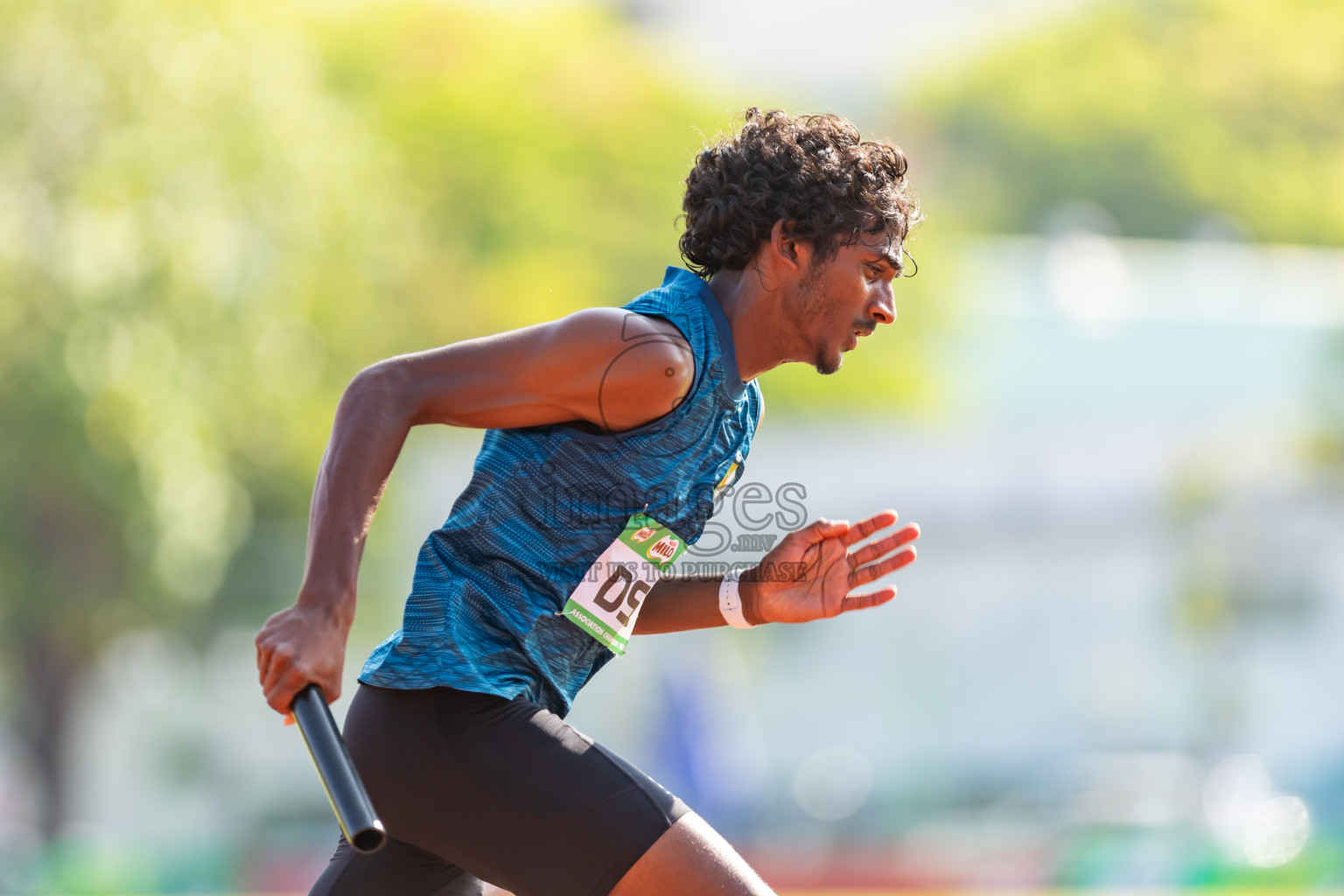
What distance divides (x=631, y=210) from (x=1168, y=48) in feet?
127

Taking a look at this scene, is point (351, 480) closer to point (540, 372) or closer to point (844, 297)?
point (540, 372)

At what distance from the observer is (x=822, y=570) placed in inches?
104

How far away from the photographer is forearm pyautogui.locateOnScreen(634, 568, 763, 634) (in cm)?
273

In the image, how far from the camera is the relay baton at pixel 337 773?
70.7 inches

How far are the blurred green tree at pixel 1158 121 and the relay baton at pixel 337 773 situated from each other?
4526 centimetres

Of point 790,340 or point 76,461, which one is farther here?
point 76,461

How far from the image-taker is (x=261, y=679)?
77.5 inches

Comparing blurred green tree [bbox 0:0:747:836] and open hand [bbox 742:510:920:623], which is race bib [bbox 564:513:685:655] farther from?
blurred green tree [bbox 0:0:747:836]

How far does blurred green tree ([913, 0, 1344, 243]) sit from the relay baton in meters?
45.3

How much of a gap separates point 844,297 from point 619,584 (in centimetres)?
60

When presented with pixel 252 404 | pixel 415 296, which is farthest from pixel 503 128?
pixel 252 404

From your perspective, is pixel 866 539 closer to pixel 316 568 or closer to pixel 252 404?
pixel 316 568

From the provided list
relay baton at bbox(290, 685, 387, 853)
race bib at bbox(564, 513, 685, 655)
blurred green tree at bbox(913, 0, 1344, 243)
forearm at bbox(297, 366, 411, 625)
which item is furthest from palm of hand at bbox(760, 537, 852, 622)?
blurred green tree at bbox(913, 0, 1344, 243)

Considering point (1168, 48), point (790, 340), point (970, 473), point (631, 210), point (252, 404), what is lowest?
point (790, 340)
